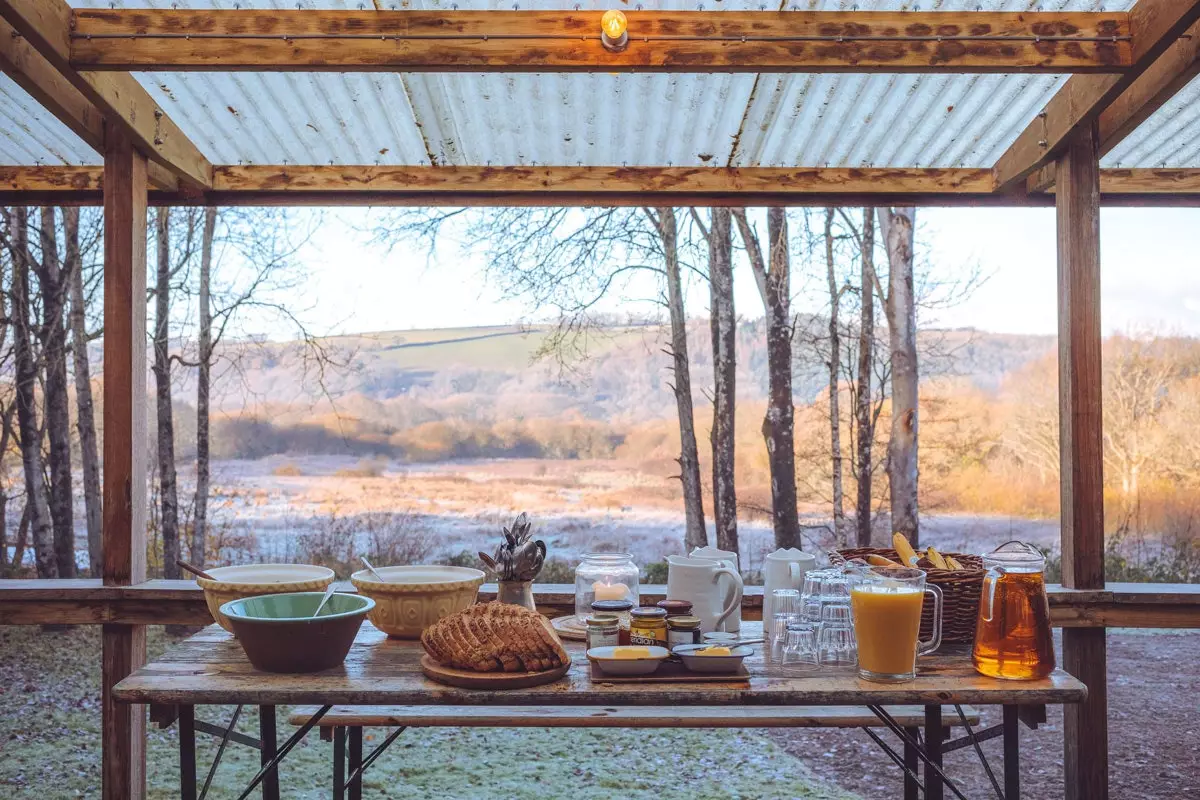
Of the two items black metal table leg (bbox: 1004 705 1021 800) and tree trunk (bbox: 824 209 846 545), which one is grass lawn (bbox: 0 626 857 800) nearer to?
black metal table leg (bbox: 1004 705 1021 800)

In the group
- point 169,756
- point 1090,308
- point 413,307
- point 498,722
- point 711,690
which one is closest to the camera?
point 711,690

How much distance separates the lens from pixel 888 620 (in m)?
1.95

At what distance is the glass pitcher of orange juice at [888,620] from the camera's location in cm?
193

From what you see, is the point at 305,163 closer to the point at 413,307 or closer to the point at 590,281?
the point at 590,281

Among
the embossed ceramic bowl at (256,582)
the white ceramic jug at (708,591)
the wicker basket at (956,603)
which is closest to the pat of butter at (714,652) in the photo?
the white ceramic jug at (708,591)

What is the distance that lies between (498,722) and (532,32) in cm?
218

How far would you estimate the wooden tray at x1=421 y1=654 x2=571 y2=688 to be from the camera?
1.90 meters

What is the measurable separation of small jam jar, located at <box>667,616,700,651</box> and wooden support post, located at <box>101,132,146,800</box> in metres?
2.17

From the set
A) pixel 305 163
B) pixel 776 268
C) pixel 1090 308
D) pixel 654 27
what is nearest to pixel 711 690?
pixel 654 27

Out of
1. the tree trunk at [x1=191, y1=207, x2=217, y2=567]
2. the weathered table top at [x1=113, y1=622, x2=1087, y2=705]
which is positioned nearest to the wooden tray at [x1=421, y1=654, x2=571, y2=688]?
the weathered table top at [x1=113, y1=622, x2=1087, y2=705]

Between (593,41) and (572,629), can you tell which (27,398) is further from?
(572,629)

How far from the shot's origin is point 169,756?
207 inches

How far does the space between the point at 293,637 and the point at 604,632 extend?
0.68 m

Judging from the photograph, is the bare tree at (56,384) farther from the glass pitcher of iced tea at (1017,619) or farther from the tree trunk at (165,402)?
the glass pitcher of iced tea at (1017,619)
